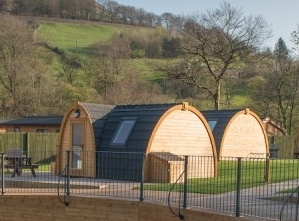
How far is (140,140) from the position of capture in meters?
19.4

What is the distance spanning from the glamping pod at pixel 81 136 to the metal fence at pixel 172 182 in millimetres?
48

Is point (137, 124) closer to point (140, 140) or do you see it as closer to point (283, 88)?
point (140, 140)

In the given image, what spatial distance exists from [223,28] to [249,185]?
96.7ft

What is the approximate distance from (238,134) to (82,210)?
1524 cm

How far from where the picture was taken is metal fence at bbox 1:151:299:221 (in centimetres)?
1213

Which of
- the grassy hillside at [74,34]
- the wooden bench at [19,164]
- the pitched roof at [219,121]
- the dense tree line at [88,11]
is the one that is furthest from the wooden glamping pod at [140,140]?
the dense tree line at [88,11]

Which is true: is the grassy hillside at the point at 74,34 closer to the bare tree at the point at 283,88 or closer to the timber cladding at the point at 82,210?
the bare tree at the point at 283,88

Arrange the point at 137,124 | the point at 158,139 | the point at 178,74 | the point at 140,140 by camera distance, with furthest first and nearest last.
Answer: the point at 178,74, the point at 137,124, the point at 158,139, the point at 140,140

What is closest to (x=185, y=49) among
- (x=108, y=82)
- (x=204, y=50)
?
(x=204, y=50)

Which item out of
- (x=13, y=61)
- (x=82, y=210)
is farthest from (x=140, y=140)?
(x=13, y=61)

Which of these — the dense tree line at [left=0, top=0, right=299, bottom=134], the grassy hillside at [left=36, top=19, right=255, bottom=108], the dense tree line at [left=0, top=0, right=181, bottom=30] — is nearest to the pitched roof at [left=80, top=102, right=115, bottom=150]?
the dense tree line at [left=0, top=0, right=299, bottom=134]

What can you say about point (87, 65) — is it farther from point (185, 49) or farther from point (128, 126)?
point (128, 126)

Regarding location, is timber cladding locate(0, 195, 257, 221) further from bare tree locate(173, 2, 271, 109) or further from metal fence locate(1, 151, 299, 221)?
bare tree locate(173, 2, 271, 109)

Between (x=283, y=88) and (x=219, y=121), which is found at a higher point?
(x=283, y=88)
